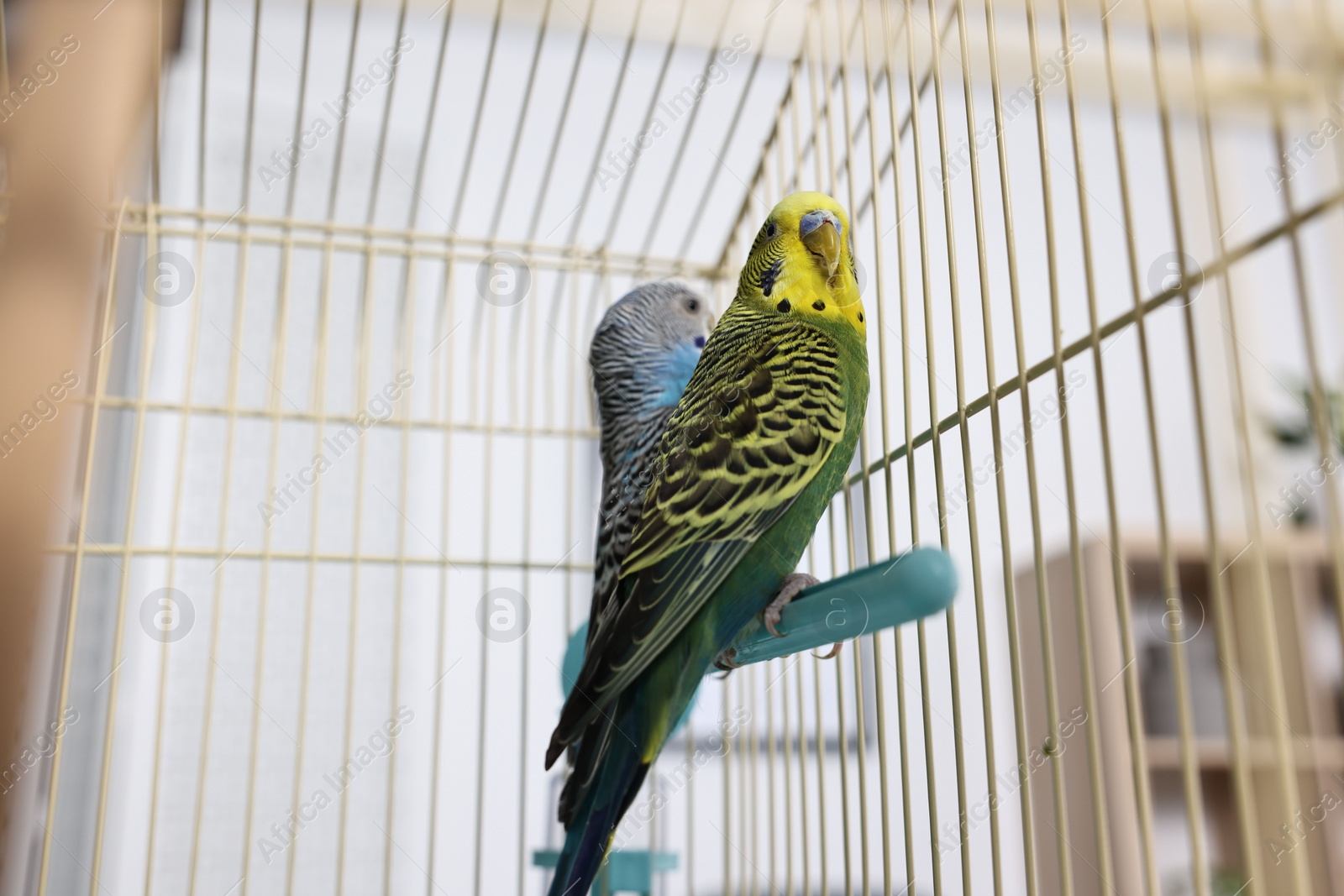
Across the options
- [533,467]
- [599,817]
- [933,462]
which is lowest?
[599,817]

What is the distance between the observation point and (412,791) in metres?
2.73

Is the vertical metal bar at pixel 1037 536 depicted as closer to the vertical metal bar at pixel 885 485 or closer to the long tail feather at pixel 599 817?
the vertical metal bar at pixel 885 485

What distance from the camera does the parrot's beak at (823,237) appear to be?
1080 mm

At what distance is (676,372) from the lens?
5.57 feet

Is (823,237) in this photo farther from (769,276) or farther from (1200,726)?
(1200,726)

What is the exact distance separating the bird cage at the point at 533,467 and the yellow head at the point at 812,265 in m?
0.05

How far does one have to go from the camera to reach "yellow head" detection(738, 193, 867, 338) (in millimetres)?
1098

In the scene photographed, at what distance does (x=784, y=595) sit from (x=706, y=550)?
0.10m

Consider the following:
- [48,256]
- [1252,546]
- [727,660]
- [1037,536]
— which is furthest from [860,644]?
[48,256]

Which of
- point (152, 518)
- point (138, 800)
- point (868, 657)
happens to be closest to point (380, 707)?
point (138, 800)

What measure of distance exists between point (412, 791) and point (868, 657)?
1.46 m

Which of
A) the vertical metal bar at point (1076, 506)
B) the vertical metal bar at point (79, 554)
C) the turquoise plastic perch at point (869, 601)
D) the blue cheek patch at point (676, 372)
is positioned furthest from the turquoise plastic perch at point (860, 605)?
the vertical metal bar at point (79, 554)

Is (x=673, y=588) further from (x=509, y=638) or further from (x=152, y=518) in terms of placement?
(x=152, y=518)

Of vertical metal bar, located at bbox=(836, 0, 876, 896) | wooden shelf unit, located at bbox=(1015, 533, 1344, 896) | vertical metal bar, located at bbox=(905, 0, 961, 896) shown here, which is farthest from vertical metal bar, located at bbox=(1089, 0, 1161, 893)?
wooden shelf unit, located at bbox=(1015, 533, 1344, 896)
